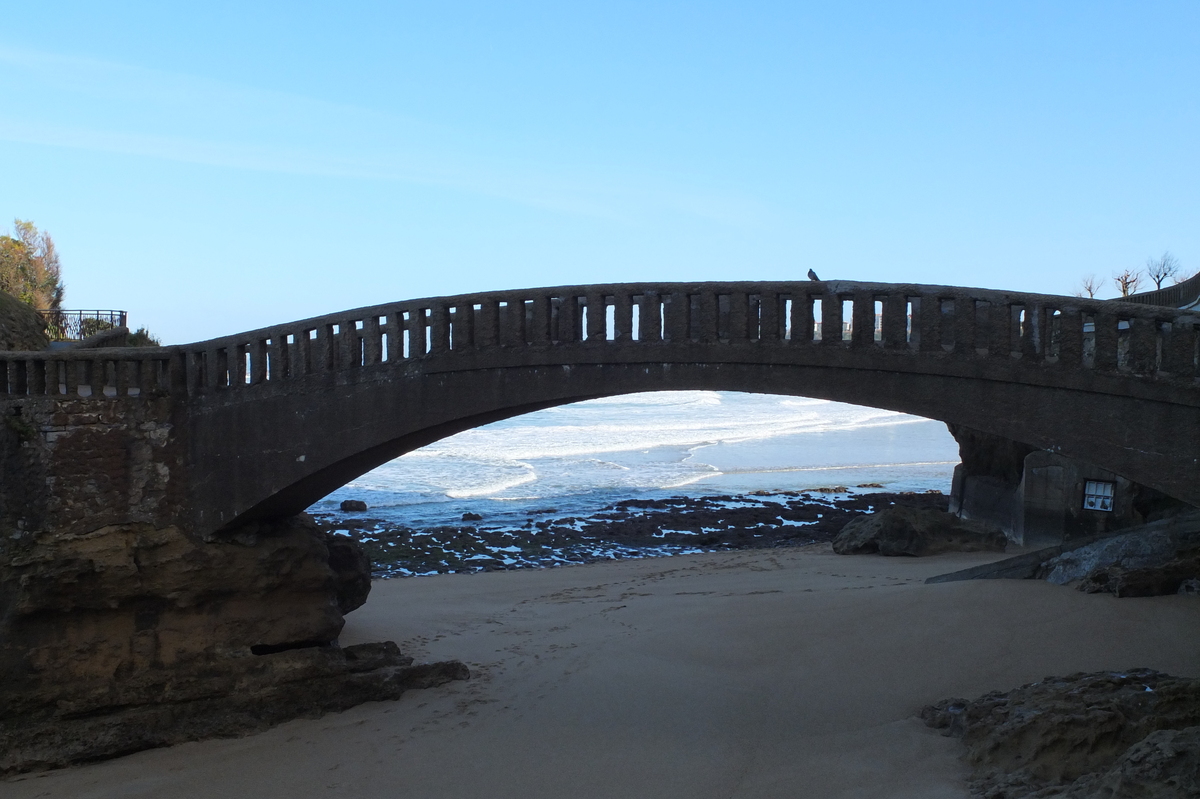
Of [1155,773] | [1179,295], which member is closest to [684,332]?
[1155,773]

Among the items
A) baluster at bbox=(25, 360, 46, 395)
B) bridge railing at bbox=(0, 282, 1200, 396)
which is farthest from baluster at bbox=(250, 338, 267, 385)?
baluster at bbox=(25, 360, 46, 395)

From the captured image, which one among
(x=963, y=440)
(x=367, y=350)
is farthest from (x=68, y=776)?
(x=963, y=440)

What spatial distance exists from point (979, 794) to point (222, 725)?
7.79m

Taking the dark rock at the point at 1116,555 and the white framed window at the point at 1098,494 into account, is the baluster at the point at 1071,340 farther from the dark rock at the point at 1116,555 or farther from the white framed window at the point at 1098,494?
the white framed window at the point at 1098,494

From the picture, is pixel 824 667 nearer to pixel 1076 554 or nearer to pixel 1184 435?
pixel 1076 554

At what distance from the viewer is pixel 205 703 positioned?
1059 centimetres

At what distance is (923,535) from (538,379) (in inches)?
472

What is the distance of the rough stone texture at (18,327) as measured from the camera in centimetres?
1363

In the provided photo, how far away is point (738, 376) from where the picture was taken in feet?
31.4

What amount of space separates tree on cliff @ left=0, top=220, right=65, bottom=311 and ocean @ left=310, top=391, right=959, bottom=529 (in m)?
10.8

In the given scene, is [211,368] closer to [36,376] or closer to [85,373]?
[85,373]

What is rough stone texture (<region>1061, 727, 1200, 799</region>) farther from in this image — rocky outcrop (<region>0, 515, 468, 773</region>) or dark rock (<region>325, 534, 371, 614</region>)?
dark rock (<region>325, 534, 371, 614</region>)

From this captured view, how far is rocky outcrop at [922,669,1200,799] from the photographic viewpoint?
6.21 meters

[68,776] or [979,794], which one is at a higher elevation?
[979,794]
